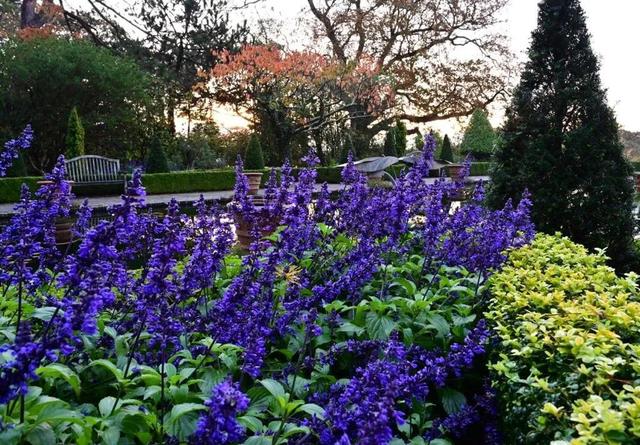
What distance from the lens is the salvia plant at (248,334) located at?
176cm

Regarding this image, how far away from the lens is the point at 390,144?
29984 millimetres

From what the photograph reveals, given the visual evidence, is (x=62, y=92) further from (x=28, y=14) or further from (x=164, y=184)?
(x=28, y=14)

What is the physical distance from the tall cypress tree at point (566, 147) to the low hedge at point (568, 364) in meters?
3.76

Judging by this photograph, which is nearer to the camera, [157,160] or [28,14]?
[157,160]

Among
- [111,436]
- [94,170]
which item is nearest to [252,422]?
[111,436]

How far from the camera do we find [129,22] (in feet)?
96.0

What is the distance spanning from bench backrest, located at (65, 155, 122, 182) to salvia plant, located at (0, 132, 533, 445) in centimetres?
1659

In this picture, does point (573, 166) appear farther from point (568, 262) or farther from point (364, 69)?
point (364, 69)

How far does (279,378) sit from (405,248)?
80.9 inches

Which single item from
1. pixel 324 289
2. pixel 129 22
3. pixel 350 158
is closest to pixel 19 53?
pixel 129 22

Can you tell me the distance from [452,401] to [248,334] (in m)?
1.13

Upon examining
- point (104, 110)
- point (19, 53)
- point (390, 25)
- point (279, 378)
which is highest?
point (390, 25)

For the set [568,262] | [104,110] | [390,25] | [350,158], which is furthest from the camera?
[390,25]

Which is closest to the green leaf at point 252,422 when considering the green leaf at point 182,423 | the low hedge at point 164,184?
the green leaf at point 182,423
